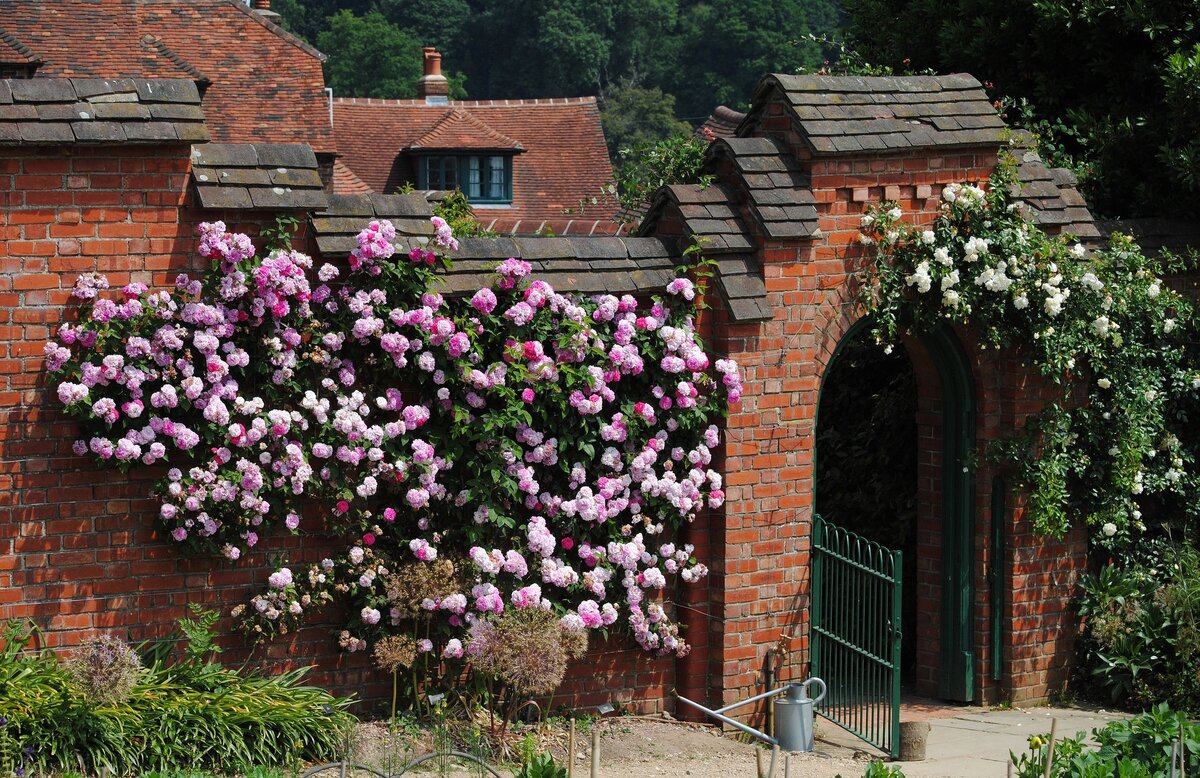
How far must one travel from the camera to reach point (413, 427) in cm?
729

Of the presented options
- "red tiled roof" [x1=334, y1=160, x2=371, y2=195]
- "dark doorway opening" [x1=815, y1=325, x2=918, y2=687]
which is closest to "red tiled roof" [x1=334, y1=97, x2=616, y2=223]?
"red tiled roof" [x1=334, y1=160, x2=371, y2=195]

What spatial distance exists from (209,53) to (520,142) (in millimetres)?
12082

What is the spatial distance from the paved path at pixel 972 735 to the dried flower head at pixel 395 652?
2.38 m

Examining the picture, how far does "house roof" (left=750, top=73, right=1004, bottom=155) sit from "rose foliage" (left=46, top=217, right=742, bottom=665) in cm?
130

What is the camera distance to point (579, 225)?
101 ft

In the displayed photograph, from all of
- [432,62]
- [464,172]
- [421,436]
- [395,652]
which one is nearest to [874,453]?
[421,436]

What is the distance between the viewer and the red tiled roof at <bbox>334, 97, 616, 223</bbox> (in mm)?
38906

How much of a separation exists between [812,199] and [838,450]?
266 cm

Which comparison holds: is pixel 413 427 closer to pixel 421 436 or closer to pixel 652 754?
pixel 421 436

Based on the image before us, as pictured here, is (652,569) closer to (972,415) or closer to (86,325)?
(972,415)

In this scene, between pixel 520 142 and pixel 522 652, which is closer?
pixel 522 652

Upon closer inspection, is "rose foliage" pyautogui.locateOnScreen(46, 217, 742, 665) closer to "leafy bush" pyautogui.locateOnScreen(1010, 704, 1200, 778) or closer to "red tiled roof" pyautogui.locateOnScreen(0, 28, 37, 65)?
"leafy bush" pyautogui.locateOnScreen(1010, 704, 1200, 778)

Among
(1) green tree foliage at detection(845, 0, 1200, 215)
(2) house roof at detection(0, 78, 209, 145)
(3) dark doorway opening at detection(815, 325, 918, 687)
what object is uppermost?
(1) green tree foliage at detection(845, 0, 1200, 215)

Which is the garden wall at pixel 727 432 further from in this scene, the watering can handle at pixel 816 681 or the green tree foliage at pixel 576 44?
the green tree foliage at pixel 576 44
